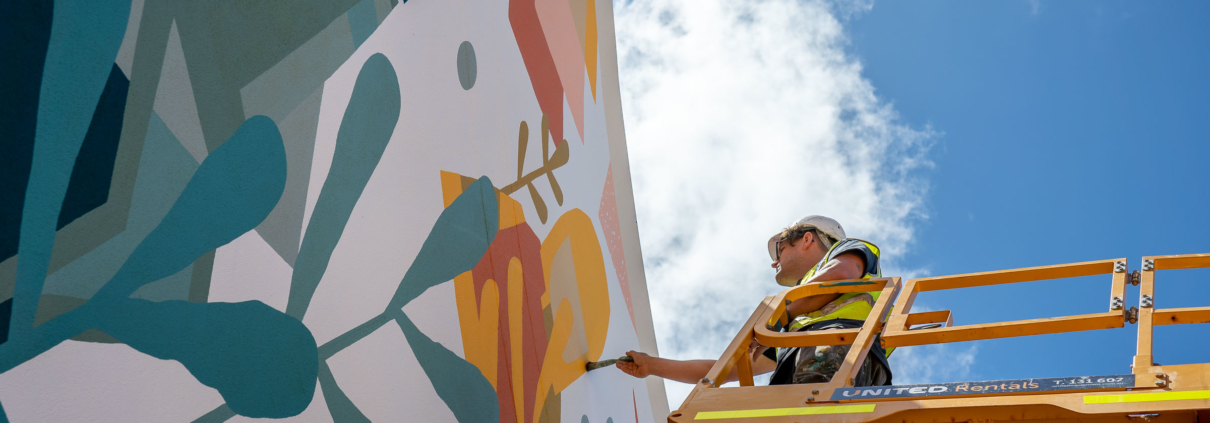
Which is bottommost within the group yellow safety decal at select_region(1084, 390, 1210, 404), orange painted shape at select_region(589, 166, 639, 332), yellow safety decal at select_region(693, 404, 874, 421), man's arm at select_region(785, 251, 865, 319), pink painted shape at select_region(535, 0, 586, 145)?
yellow safety decal at select_region(693, 404, 874, 421)

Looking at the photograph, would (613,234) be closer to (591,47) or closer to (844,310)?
(591,47)

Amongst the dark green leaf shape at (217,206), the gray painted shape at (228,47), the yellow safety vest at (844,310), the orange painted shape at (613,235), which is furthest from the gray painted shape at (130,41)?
the orange painted shape at (613,235)

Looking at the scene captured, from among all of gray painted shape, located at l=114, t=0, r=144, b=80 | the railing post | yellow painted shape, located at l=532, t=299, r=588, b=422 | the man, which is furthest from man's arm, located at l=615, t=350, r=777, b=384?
gray painted shape, located at l=114, t=0, r=144, b=80

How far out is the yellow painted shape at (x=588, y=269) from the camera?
4650mm

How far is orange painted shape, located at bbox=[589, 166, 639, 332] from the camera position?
19.1 feet

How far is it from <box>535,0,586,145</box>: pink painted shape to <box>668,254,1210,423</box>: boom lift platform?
2163mm

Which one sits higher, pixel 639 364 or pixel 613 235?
pixel 613 235

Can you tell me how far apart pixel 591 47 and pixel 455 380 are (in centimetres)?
354

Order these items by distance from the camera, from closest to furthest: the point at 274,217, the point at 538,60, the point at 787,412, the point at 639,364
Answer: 1. the point at 274,217
2. the point at 787,412
3. the point at 639,364
4. the point at 538,60

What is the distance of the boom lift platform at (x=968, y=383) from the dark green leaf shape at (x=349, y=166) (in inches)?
48.3

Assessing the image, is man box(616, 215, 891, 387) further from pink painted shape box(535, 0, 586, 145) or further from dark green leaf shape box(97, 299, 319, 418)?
dark green leaf shape box(97, 299, 319, 418)

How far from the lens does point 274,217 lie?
2.19 meters

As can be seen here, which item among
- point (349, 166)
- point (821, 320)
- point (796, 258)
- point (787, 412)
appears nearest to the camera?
point (787, 412)

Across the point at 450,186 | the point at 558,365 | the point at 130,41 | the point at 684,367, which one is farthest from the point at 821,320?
the point at 130,41
